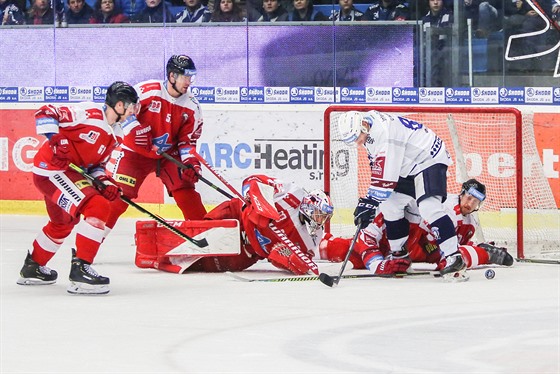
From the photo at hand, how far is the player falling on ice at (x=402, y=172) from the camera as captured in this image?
699 cm

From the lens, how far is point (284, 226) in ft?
23.8

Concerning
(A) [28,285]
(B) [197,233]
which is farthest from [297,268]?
(A) [28,285]

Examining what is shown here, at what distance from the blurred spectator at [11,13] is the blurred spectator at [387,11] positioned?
103 inches

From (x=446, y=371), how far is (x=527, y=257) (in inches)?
143

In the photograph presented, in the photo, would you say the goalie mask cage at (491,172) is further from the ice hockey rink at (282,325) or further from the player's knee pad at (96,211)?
the player's knee pad at (96,211)

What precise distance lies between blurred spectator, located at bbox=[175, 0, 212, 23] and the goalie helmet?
348cm

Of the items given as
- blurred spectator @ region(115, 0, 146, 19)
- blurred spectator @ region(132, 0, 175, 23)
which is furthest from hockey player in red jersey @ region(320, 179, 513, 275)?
blurred spectator @ region(115, 0, 146, 19)

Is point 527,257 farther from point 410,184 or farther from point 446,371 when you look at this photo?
point 446,371

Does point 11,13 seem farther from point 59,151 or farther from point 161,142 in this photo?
point 59,151

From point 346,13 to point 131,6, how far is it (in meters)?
1.65

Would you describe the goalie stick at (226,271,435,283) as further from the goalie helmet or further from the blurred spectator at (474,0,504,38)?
the blurred spectator at (474,0,504,38)

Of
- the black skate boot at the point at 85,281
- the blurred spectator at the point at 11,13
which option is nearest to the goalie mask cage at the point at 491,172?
the black skate boot at the point at 85,281

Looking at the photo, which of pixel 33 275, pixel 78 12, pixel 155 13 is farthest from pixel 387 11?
pixel 33 275

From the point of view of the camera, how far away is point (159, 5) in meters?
10.5
